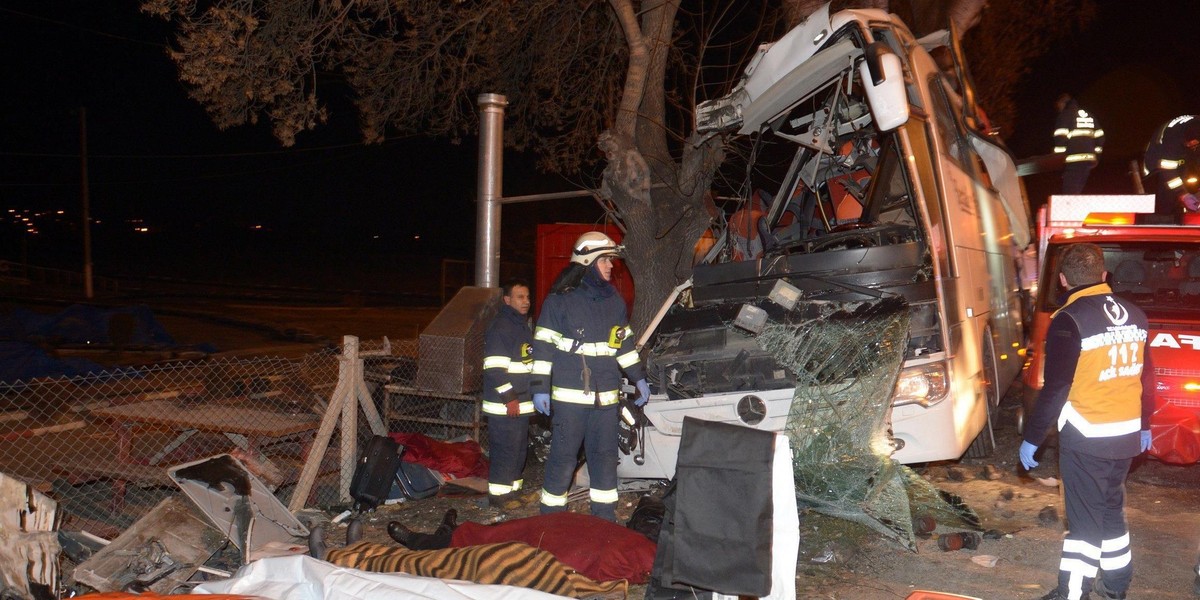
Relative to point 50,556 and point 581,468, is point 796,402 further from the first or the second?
point 50,556

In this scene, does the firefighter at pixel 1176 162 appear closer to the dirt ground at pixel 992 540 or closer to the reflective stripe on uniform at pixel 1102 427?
the dirt ground at pixel 992 540

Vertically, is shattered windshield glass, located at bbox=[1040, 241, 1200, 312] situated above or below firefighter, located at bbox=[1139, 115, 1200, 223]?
below

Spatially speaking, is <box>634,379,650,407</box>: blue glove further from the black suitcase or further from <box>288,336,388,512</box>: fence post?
<box>288,336,388,512</box>: fence post

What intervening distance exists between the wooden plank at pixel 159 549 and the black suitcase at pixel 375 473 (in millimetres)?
1369

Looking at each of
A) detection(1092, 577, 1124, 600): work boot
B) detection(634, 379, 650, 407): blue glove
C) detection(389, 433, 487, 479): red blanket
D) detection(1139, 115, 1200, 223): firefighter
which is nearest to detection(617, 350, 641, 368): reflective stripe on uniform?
detection(634, 379, 650, 407): blue glove

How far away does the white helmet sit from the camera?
232 inches

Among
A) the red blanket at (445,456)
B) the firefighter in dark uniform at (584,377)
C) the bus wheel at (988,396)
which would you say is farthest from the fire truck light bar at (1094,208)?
the red blanket at (445,456)

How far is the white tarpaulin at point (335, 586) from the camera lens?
12.5ft

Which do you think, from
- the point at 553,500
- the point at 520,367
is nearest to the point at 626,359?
the point at 520,367

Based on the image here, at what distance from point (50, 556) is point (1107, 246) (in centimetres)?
738

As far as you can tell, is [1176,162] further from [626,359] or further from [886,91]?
[626,359]

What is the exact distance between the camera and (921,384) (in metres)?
5.45

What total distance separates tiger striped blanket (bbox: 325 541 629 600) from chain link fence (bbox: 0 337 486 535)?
2165 mm

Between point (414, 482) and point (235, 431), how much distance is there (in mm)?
1371
